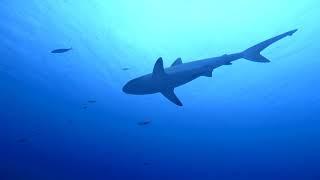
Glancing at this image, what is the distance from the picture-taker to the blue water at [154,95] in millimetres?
18422

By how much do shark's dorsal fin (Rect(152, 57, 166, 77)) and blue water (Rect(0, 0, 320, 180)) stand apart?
10.8 m

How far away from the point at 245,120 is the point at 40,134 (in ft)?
117

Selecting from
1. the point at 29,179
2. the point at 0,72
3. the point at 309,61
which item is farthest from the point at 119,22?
the point at 29,179

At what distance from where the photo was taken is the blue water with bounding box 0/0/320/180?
725 inches

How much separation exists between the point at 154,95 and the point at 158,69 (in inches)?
1176

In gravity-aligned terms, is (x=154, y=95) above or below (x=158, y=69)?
above

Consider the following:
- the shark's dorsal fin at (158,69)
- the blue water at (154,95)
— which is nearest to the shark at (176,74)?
the shark's dorsal fin at (158,69)

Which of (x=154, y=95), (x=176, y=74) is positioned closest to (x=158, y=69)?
(x=176, y=74)

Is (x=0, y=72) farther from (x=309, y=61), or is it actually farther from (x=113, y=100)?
(x=309, y=61)

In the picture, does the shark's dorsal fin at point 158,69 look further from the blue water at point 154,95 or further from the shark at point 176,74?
the blue water at point 154,95

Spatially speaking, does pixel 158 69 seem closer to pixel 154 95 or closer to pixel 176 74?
pixel 176 74

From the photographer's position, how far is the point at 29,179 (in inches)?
1639

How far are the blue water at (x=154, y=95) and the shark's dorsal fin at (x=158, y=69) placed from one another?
426 inches

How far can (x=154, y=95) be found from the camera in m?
37.0
